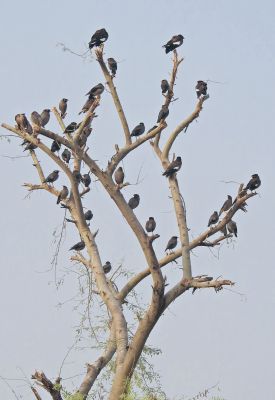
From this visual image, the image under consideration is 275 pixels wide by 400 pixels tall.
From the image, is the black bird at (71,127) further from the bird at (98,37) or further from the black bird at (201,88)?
the black bird at (201,88)

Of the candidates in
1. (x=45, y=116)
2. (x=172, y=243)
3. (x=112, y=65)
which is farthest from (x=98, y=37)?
(x=172, y=243)

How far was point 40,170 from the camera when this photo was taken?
13219 mm

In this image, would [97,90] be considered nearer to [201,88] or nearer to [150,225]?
[201,88]

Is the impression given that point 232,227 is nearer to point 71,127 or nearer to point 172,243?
point 172,243

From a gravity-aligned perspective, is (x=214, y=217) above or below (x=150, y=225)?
below

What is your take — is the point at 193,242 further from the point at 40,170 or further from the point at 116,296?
the point at 40,170

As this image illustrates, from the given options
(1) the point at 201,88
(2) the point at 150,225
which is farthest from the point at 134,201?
(1) the point at 201,88

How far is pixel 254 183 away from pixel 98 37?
2904 mm

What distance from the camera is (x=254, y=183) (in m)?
12.6

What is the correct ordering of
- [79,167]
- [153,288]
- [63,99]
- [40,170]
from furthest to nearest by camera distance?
[63,99] < [40,170] < [79,167] < [153,288]

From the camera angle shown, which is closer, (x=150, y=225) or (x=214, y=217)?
(x=214, y=217)

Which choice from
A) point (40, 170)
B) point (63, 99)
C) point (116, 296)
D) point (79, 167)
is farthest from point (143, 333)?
point (63, 99)

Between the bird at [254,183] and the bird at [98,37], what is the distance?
2711 millimetres

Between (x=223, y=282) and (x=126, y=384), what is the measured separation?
5.48ft
